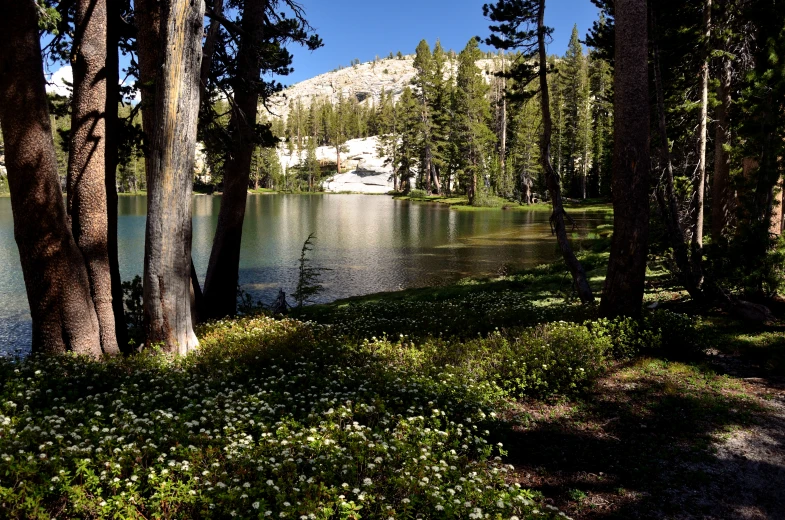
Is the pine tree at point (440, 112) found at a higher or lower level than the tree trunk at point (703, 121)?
higher

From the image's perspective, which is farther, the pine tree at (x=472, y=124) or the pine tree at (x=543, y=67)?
the pine tree at (x=472, y=124)

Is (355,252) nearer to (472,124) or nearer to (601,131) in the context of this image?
(472,124)

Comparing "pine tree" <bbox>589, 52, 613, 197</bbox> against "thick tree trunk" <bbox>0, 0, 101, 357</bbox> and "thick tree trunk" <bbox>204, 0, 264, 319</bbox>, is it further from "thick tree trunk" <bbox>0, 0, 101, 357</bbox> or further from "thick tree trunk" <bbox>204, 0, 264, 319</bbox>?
"thick tree trunk" <bbox>0, 0, 101, 357</bbox>

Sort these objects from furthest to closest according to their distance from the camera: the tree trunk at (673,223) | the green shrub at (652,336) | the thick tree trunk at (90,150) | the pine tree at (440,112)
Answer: the pine tree at (440,112) → the tree trunk at (673,223) → the thick tree trunk at (90,150) → the green shrub at (652,336)

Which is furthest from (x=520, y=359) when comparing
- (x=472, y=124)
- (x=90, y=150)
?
(x=472, y=124)

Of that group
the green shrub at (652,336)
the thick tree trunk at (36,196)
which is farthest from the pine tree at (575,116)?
the thick tree trunk at (36,196)

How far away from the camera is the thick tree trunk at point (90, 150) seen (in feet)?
27.4

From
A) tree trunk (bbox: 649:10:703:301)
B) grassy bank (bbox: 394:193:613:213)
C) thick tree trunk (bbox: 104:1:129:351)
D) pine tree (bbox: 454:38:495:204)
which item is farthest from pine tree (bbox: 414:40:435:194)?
thick tree trunk (bbox: 104:1:129:351)

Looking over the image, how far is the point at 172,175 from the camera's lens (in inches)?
302

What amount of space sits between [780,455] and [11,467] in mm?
6926

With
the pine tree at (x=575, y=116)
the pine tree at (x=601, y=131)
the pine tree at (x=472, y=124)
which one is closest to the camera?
the pine tree at (x=601, y=131)

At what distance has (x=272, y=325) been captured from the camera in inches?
371

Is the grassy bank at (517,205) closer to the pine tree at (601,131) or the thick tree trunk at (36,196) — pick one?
the pine tree at (601,131)

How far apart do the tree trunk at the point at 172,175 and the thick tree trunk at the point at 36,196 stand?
105cm
